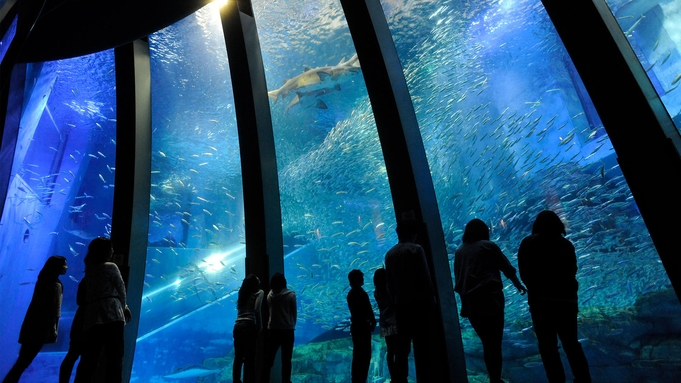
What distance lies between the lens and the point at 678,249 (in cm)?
224

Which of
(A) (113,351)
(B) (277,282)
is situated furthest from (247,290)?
(A) (113,351)

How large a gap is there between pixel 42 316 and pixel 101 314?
45.5 inches

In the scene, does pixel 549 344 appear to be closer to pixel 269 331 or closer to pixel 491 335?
pixel 491 335

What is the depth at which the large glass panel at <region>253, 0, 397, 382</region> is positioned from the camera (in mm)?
10188

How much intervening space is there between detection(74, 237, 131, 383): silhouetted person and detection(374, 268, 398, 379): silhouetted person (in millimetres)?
2270

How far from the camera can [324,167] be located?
575 inches

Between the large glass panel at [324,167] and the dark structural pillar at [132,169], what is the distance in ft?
14.9

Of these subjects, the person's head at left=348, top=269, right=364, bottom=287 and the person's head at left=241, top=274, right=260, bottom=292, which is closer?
the person's head at left=348, top=269, right=364, bottom=287

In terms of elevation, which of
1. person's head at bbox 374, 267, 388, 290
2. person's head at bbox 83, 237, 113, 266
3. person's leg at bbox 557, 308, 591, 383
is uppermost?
person's head at bbox 83, 237, 113, 266

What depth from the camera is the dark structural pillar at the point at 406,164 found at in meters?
3.25

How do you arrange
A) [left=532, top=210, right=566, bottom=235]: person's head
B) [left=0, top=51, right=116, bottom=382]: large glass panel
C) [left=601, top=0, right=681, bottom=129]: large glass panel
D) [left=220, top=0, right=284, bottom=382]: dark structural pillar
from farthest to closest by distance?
1. [left=601, top=0, right=681, bottom=129]: large glass panel
2. [left=0, top=51, right=116, bottom=382]: large glass panel
3. [left=220, top=0, right=284, bottom=382]: dark structural pillar
4. [left=532, top=210, right=566, bottom=235]: person's head

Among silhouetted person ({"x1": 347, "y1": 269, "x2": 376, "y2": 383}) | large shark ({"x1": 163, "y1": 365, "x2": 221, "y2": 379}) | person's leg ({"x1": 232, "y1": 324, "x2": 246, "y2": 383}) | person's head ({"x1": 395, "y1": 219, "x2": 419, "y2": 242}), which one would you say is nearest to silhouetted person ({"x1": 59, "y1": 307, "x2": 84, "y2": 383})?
person's leg ({"x1": 232, "y1": 324, "x2": 246, "y2": 383})

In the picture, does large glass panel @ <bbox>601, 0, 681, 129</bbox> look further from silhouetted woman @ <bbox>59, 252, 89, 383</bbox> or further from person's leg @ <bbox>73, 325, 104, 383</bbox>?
silhouetted woman @ <bbox>59, 252, 89, 383</bbox>

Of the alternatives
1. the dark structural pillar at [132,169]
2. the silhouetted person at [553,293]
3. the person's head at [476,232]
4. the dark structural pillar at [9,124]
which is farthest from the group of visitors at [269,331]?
the dark structural pillar at [9,124]
